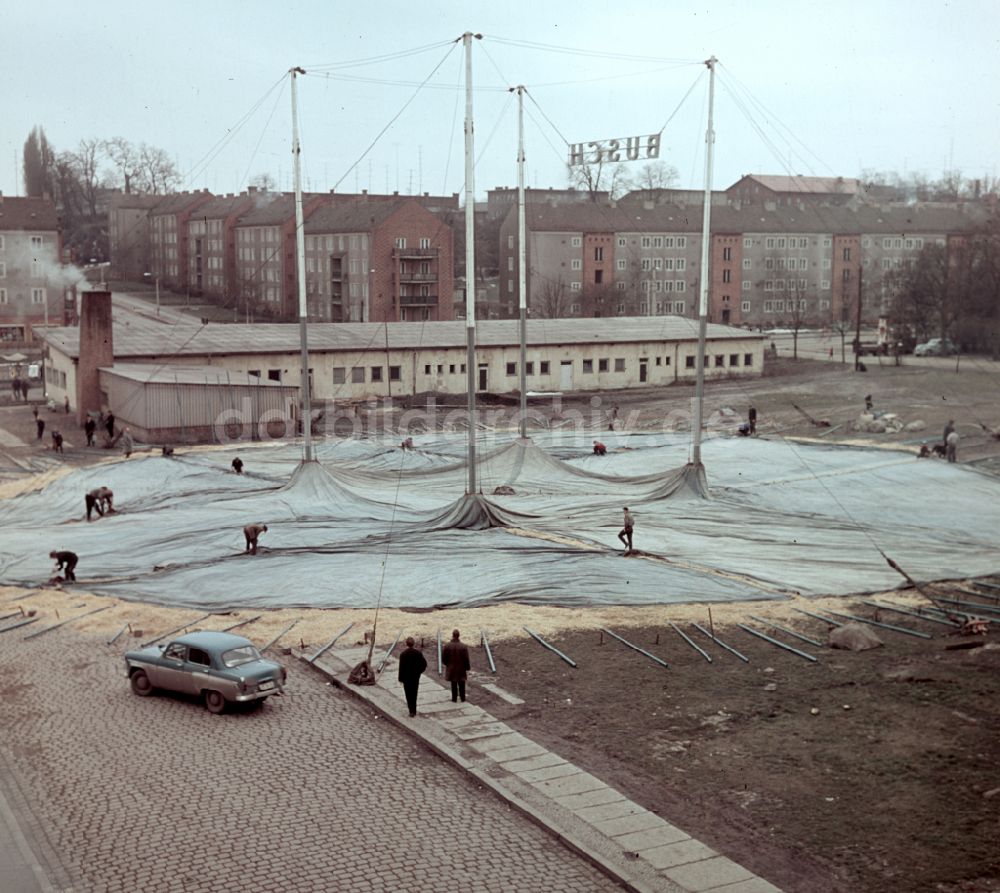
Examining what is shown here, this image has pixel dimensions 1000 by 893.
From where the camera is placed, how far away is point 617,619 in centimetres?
2269

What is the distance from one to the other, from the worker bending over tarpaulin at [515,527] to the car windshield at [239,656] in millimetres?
5747

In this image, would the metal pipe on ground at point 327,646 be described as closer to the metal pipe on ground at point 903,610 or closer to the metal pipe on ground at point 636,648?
the metal pipe on ground at point 636,648

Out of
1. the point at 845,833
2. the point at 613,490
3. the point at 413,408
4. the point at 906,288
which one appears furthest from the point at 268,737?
the point at 906,288

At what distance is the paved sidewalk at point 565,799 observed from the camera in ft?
41.0

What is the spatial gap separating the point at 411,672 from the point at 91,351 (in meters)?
40.5

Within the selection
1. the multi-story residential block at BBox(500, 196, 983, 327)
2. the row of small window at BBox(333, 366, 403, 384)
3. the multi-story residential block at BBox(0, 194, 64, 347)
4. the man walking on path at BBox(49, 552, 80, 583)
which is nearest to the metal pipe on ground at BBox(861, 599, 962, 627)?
the man walking on path at BBox(49, 552, 80, 583)

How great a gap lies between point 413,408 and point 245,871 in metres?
46.3

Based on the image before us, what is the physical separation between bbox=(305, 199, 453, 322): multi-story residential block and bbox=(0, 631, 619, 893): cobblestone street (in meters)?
69.5

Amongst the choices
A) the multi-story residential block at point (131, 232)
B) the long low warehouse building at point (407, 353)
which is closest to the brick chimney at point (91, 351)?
the long low warehouse building at point (407, 353)

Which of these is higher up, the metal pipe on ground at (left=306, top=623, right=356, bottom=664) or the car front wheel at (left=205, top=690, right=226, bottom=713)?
the car front wheel at (left=205, top=690, right=226, bottom=713)

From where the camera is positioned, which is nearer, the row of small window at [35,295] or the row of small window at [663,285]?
the row of small window at [35,295]

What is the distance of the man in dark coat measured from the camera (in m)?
17.1

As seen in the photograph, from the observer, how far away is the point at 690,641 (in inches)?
833

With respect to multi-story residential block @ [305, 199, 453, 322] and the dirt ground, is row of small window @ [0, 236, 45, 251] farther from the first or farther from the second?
the dirt ground
